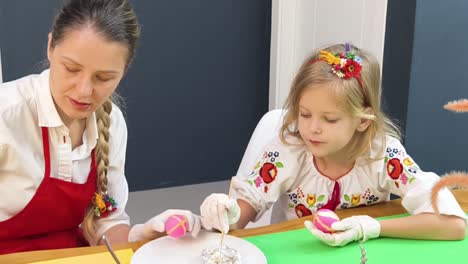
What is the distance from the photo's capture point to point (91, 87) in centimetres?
114

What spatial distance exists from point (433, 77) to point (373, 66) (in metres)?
0.86

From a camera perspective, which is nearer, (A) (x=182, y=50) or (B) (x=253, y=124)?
(A) (x=182, y=50)

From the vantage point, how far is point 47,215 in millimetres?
1245

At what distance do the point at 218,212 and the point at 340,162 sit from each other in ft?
1.46

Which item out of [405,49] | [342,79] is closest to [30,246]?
[342,79]

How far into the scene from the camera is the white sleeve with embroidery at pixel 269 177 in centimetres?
136

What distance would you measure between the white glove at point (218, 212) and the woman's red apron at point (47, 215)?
312 millimetres

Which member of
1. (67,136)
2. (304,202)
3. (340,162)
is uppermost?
(67,136)

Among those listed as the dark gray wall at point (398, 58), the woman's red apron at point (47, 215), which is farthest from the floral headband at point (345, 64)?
the dark gray wall at point (398, 58)

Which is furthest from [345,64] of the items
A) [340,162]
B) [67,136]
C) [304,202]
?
[67,136]

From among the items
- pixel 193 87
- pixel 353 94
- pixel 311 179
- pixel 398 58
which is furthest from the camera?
pixel 193 87

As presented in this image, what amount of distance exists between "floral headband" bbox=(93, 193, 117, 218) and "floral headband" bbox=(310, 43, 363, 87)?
24.0 inches

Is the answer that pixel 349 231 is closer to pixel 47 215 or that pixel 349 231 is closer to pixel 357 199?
pixel 357 199

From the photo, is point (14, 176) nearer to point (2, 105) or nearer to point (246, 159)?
point (2, 105)
